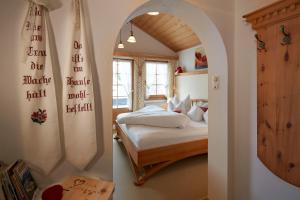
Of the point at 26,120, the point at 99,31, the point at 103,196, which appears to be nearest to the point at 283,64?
the point at 99,31

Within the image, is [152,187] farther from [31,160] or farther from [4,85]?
[4,85]

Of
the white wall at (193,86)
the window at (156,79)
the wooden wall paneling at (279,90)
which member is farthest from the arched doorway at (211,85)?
the window at (156,79)

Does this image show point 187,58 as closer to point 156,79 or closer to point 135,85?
point 156,79

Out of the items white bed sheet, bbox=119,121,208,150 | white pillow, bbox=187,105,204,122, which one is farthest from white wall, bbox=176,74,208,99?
white bed sheet, bbox=119,121,208,150

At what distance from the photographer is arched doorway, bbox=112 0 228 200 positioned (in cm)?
155

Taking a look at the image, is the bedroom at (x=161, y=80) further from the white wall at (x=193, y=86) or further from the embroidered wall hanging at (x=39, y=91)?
the embroidered wall hanging at (x=39, y=91)

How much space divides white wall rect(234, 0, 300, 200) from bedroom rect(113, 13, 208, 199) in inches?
46.0

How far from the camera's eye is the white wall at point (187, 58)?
205 inches

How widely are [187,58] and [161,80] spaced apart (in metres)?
1.11

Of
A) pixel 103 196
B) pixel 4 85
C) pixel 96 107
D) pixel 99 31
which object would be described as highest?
pixel 99 31

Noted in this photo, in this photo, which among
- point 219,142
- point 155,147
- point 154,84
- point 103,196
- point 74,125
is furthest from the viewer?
point 154,84

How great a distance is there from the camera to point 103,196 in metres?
0.98

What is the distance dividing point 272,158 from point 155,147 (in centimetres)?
155

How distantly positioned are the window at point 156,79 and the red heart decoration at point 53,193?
4832 millimetres
